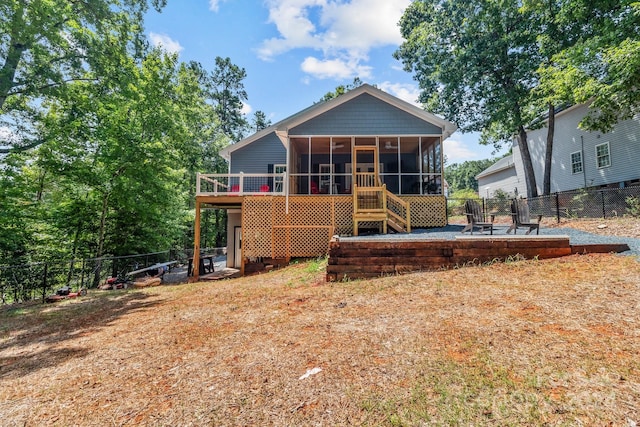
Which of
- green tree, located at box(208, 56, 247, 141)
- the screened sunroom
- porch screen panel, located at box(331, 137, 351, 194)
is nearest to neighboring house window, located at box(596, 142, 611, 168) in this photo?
the screened sunroom

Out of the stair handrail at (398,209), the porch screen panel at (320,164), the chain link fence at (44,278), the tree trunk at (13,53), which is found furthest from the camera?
the porch screen panel at (320,164)

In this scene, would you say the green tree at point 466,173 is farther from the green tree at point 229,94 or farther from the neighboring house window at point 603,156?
the neighboring house window at point 603,156

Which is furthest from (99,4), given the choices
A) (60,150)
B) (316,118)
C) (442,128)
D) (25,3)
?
(442,128)

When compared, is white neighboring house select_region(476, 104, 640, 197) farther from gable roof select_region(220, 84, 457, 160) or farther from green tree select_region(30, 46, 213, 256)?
green tree select_region(30, 46, 213, 256)

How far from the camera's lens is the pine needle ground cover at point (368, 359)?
7.23 ft

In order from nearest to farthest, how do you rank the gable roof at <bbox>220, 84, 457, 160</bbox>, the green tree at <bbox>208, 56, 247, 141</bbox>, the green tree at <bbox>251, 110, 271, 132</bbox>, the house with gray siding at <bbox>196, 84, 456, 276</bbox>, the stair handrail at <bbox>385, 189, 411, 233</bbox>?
the stair handrail at <bbox>385, 189, 411, 233</bbox>, the house with gray siding at <bbox>196, 84, 456, 276</bbox>, the gable roof at <bbox>220, 84, 457, 160</bbox>, the green tree at <bbox>208, 56, 247, 141</bbox>, the green tree at <bbox>251, 110, 271, 132</bbox>

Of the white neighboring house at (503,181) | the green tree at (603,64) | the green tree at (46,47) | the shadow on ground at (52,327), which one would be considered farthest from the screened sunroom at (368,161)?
the white neighboring house at (503,181)

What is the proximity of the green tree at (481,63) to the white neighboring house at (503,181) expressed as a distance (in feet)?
17.0

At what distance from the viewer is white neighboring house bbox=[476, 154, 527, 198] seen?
80.0 feet

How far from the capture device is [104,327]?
5.20 m

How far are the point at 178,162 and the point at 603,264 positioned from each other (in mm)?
17210

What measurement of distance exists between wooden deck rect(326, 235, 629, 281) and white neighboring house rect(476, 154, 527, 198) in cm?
2070

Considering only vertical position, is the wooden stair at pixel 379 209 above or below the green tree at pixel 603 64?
below

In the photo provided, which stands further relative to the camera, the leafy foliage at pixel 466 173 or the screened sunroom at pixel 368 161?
the leafy foliage at pixel 466 173
